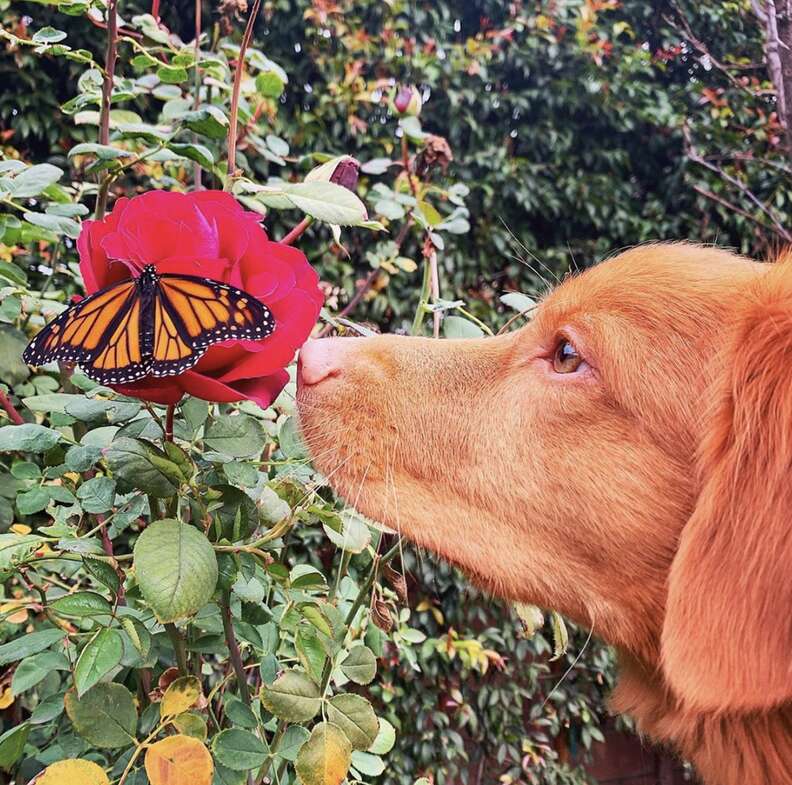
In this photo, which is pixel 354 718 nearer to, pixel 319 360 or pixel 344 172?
pixel 319 360

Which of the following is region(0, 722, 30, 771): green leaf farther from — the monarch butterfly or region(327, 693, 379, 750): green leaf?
the monarch butterfly

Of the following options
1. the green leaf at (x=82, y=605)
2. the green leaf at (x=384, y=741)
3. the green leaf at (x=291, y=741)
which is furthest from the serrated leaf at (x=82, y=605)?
the green leaf at (x=384, y=741)

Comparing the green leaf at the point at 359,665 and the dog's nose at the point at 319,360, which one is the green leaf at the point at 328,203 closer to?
the dog's nose at the point at 319,360

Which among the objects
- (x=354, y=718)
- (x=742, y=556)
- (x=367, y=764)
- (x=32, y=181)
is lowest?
(x=367, y=764)

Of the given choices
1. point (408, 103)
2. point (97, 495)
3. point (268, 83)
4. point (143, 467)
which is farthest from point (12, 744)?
point (408, 103)

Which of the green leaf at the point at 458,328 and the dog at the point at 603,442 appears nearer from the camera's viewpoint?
A: the dog at the point at 603,442

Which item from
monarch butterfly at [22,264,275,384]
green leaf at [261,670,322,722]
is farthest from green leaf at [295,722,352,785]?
monarch butterfly at [22,264,275,384]
